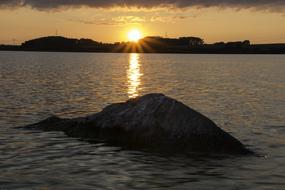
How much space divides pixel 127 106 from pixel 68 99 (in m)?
17.9

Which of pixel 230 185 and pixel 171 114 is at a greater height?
pixel 171 114

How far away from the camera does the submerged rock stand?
1761cm

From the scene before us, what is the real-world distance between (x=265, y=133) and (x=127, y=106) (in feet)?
21.9

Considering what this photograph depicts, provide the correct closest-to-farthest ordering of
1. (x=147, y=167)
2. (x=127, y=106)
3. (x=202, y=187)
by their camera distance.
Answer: (x=202, y=187)
(x=147, y=167)
(x=127, y=106)

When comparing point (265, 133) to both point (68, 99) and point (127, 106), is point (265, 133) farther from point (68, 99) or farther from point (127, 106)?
point (68, 99)

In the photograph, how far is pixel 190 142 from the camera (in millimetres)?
17594

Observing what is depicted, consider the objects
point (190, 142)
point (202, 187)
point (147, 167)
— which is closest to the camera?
point (202, 187)

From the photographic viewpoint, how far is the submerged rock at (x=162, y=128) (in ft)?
57.8

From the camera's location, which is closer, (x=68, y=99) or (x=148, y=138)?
(x=148, y=138)

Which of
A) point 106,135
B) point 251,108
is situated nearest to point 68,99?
point 251,108

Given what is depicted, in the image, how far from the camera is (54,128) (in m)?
21.7

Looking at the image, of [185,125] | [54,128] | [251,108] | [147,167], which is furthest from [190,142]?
[251,108]

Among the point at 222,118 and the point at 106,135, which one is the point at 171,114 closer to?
the point at 106,135

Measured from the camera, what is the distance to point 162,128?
17.9 metres
